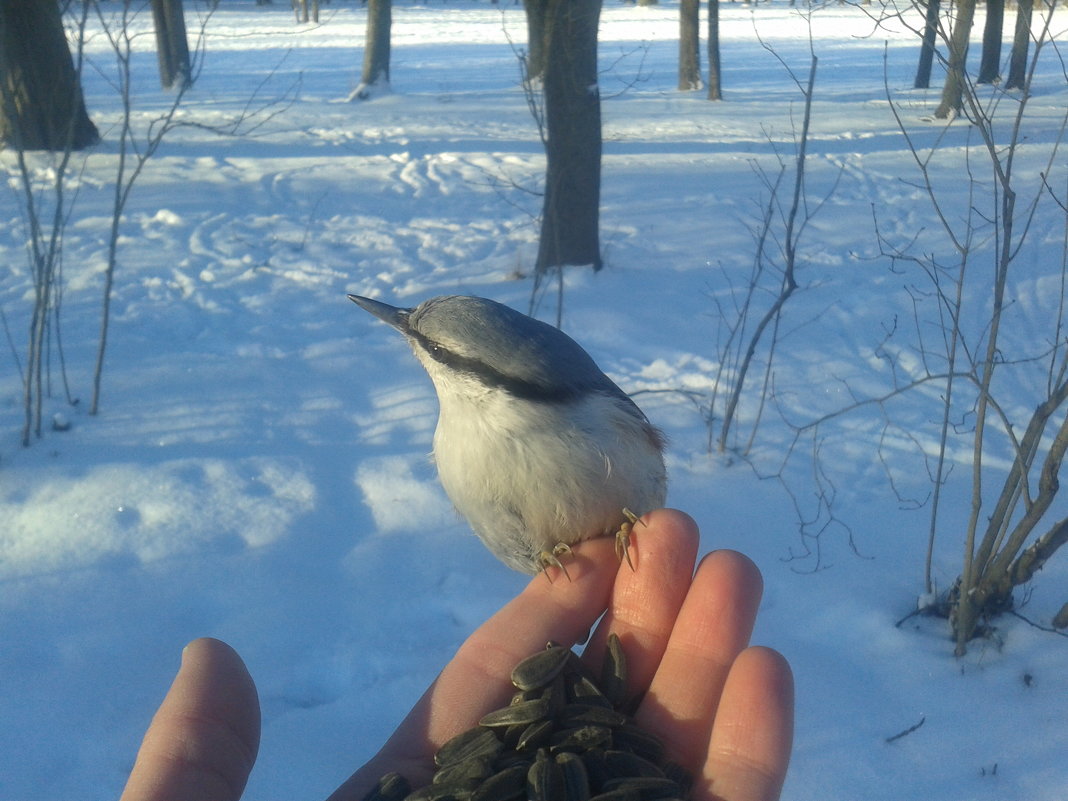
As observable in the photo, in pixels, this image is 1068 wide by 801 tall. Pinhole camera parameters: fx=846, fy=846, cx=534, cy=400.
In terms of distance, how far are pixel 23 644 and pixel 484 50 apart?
21446 mm

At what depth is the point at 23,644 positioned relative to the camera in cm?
A: 302

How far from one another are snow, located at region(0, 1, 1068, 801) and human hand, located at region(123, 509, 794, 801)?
36.1 inches

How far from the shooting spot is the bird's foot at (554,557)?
2045mm

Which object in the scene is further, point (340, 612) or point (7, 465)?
point (7, 465)

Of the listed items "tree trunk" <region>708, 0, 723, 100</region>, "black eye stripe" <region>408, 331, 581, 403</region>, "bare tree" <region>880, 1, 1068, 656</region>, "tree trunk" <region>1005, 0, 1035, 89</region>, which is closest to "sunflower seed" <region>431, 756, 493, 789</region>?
"black eye stripe" <region>408, 331, 581, 403</region>

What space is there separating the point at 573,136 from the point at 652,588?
4.72 metres

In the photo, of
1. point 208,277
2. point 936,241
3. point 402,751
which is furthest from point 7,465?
point 936,241

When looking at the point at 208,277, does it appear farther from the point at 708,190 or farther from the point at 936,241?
the point at 936,241

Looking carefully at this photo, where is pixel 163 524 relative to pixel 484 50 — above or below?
below

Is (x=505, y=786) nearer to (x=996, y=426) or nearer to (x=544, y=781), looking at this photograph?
(x=544, y=781)

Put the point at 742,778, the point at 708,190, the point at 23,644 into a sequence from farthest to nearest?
1. the point at 708,190
2. the point at 23,644
3. the point at 742,778

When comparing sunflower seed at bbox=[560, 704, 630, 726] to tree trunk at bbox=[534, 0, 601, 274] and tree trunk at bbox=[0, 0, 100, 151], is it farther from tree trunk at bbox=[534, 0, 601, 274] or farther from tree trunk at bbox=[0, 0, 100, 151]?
tree trunk at bbox=[0, 0, 100, 151]

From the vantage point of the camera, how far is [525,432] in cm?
185

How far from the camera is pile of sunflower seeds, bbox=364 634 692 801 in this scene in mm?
1714
